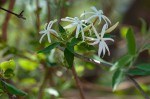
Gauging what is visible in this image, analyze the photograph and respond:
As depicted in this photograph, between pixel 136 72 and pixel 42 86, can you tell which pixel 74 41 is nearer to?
pixel 136 72

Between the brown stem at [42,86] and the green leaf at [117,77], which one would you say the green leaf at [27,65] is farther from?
the green leaf at [117,77]

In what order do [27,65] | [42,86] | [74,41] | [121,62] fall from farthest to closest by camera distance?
1. [27,65]
2. [42,86]
3. [121,62]
4. [74,41]

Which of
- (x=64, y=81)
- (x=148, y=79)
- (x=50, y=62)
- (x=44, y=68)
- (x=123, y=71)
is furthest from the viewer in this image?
(x=148, y=79)

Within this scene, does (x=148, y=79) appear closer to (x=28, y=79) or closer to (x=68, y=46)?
(x=28, y=79)

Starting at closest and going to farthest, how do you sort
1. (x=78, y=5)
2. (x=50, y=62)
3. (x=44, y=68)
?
1. (x=50, y=62)
2. (x=44, y=68)
3. (x=78, y=5)

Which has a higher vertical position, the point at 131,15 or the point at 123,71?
the point at 131,15

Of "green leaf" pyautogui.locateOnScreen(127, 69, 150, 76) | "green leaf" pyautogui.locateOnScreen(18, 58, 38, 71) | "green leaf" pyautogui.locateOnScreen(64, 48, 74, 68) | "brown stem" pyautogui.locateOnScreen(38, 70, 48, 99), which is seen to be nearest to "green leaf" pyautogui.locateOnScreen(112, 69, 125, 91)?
"green leaf" pyautogui.locateOnScreen(127, 69, 150, 76)

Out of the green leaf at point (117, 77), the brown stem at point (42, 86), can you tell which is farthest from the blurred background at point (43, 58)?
the green leaf at point (117, 77)

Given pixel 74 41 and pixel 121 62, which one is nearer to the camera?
pixel 74 41

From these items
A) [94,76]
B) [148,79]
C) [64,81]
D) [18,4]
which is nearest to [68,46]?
[64,81]

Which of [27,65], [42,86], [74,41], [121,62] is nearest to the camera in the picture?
[74,41]

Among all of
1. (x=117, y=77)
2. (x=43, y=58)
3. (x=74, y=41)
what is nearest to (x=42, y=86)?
(x=43, y=58)
